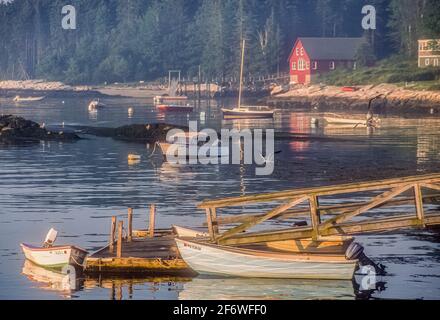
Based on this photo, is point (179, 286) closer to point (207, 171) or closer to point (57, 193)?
point (57, 193)

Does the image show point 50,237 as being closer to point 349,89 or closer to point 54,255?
point 54,255

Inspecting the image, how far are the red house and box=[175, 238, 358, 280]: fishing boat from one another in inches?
5702

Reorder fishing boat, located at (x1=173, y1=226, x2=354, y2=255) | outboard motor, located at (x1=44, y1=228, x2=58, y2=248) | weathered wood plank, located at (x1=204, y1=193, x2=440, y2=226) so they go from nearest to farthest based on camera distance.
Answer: fishing boat, located at (x1=173, y1=226, x2=354, y2=255) → weathered wood plank, located at (x1=204, y1=193, x2=440, y2=226) → outboard motor, located at (x1=44, y1=228, x2=58, y2=248)

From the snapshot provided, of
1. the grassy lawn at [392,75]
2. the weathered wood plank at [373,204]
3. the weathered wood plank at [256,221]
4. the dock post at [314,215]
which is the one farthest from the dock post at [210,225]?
the grassy lawn at [392,75]

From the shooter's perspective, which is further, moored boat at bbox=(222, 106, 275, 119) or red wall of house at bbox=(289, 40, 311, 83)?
red wall of house at bbox=(289, 40, 311, 83)

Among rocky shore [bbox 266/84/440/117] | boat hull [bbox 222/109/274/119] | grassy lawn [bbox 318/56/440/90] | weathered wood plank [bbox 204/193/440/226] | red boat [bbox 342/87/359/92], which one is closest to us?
weathered wood plank [bbox 204/193/440/226]

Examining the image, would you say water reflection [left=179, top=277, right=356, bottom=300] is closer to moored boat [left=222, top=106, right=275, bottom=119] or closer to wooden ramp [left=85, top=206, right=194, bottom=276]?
wooden ramp [left=85, top=206, right=194, bottom=276]

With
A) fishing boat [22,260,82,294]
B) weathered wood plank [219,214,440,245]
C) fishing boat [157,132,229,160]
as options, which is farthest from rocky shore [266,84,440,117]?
fishing boat [22,260,82,294]

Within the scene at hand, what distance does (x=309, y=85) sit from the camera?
17175 cm

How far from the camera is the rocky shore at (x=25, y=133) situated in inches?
3492

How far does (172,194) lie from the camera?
2092 inches

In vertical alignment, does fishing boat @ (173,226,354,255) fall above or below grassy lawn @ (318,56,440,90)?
below

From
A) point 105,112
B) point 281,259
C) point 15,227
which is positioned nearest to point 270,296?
point 281,259

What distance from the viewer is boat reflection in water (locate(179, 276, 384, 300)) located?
104ft
